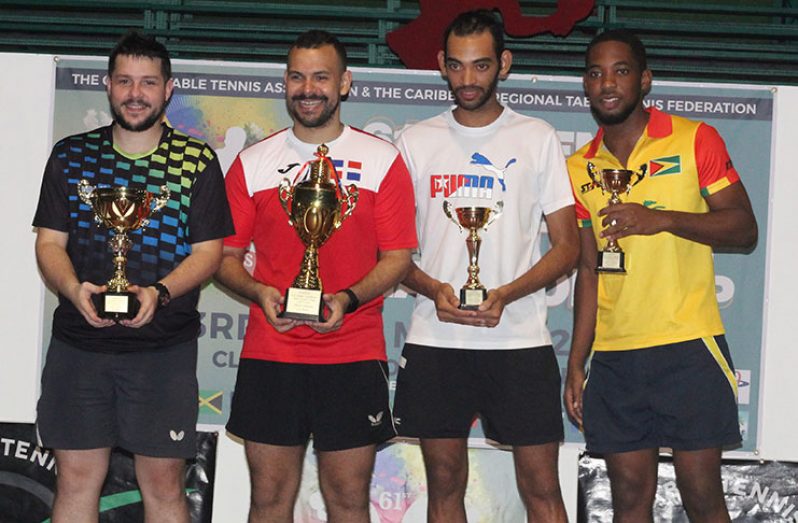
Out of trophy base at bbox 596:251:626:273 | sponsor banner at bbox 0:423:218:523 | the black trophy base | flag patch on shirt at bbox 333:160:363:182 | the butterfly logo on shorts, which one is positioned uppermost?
flag patch on shirt at bbox 333:160:363:182

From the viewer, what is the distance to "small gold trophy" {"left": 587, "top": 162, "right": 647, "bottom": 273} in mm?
3635

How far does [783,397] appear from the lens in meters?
4.42

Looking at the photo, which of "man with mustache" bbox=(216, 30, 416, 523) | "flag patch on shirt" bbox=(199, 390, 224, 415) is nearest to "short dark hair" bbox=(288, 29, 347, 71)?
"man with mustache" bbox=(216, 30, 416, 523)

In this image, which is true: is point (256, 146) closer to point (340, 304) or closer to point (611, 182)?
point (340, 304)

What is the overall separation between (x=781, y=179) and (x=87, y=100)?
3.02 metres

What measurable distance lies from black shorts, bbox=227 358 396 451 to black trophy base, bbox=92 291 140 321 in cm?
52

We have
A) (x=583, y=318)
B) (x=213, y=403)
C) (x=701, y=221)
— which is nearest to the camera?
(x=701, y=221)

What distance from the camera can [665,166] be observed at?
3.74 metres

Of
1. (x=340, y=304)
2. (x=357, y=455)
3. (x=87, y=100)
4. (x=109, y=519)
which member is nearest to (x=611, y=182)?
(x=340, y=304)

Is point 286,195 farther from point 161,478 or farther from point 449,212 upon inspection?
point 161,478

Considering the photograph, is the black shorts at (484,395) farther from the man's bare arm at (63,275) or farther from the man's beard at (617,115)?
the man's bare arm at (63,275)

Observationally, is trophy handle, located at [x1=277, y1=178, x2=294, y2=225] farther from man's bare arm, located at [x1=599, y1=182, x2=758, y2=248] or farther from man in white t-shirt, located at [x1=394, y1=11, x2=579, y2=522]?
man's bare arm, located at [x1=599, y1=182, x2=758, y2=248]

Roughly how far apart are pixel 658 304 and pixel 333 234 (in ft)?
3.91

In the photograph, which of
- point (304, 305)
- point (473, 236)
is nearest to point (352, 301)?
point (304, 305)
